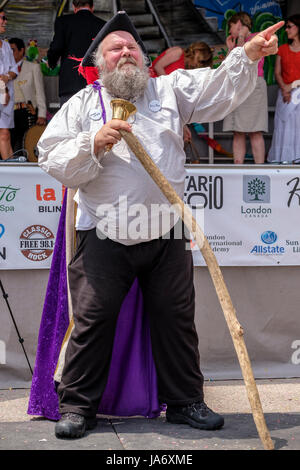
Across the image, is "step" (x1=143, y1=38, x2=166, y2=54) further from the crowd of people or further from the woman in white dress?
the woman in white dress

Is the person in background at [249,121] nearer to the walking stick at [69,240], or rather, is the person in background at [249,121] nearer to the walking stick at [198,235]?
the walking stick at [69,240]

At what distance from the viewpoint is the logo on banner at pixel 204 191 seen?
479 cm

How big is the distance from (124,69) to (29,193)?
149 cm

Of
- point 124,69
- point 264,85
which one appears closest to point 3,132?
point 264,85

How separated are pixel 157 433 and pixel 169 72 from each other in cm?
409

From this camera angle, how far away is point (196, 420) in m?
3.47

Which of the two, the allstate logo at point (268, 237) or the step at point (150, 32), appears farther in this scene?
the step at point (150, 32)

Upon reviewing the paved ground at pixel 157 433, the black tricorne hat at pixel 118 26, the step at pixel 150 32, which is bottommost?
the paved ground at pixel 157 433

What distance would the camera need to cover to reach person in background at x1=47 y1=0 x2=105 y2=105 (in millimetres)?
6320

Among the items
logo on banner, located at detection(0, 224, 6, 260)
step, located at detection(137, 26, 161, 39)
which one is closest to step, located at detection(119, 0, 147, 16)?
step, located at detection(137, 26, 161, 39)

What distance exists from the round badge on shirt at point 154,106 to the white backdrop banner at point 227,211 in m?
1.34

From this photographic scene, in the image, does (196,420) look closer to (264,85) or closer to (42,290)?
(42,290)

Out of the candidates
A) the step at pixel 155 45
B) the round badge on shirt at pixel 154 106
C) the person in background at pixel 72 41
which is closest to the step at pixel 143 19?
the step at pixel 155 45

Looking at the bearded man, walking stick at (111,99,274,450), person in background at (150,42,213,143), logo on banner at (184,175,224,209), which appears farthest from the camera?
person in background at (150,42,213,143)
